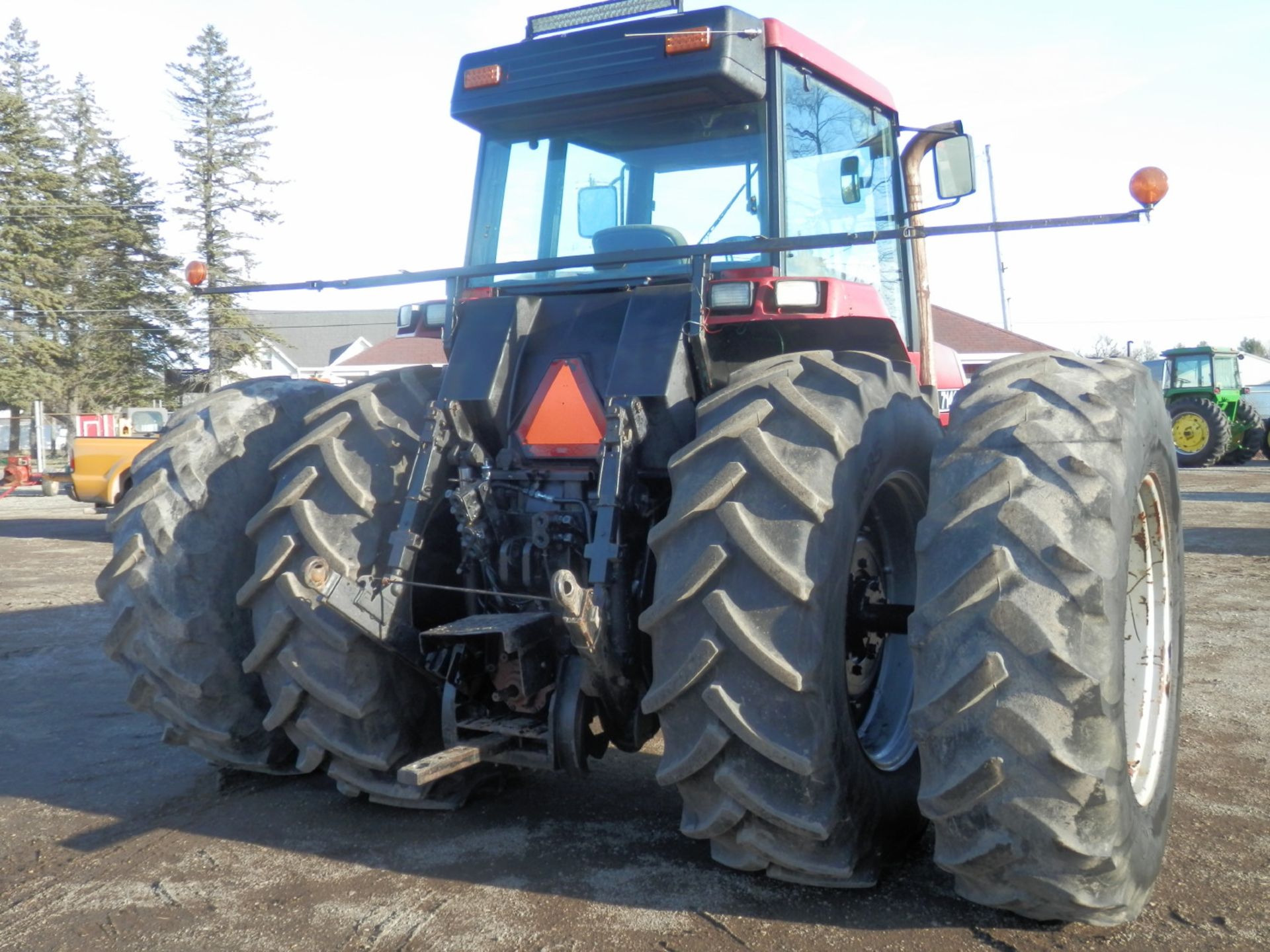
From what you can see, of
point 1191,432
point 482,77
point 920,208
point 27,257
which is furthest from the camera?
point 27,257

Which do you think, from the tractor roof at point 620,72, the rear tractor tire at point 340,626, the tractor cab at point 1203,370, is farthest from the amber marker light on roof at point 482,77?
the tractor cab at point 1203,370

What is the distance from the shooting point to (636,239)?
4395 millimetres

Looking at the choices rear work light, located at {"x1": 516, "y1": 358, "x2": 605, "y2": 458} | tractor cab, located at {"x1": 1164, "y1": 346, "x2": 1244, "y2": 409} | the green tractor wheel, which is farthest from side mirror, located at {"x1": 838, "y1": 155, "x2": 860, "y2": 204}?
tractor cab, located at {"x1": 1164, "y1": 346, "x2": 1244, "y2": 409}

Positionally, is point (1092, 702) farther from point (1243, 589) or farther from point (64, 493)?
point (64, 493)

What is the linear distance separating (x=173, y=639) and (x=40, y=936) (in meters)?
1.13

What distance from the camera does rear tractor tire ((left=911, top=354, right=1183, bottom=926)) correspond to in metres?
2.79

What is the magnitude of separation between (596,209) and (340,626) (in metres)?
2.08

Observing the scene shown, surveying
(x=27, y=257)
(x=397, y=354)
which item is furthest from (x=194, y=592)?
(x=397, y=354)

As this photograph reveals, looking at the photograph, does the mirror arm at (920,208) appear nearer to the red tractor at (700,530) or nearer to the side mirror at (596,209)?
the red tractor at (700,530)

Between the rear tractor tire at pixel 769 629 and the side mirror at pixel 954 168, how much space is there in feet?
6.20

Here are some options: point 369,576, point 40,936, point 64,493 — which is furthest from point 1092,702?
point 64,493

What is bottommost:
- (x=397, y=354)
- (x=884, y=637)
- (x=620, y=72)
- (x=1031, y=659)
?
(x=884, y=637)

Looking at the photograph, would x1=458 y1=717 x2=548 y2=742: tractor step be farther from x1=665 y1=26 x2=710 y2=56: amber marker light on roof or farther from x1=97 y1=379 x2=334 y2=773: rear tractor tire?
x1=665 y1=26 x2=710 y2=56: amber marker light on roof

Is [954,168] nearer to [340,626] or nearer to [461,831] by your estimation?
[340,626]
